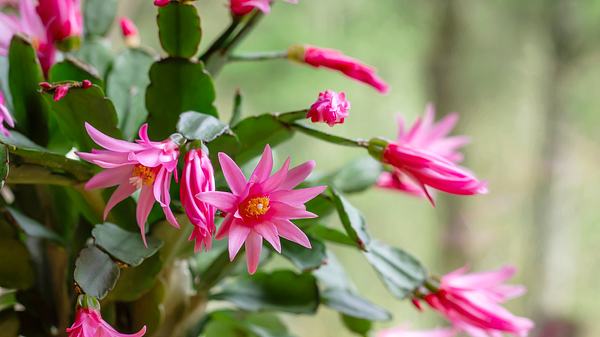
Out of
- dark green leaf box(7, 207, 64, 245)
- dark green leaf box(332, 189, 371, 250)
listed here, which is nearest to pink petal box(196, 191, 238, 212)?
dark green leaf box(332, 189, 371, 250)

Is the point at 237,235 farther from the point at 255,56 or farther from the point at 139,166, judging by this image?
the point at 255,56

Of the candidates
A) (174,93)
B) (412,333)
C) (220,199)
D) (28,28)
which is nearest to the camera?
(220,199)

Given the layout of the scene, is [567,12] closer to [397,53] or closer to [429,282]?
[397,53]

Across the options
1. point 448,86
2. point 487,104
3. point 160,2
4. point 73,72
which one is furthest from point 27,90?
point 487,104

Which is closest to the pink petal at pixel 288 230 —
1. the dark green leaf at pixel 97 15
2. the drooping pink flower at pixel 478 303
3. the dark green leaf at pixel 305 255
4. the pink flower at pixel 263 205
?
the pink flower at pixel 263 205

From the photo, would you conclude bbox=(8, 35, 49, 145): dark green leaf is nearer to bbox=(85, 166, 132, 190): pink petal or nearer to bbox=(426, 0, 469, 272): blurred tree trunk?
bbox=(85, 166, 132, 190): pink petal
